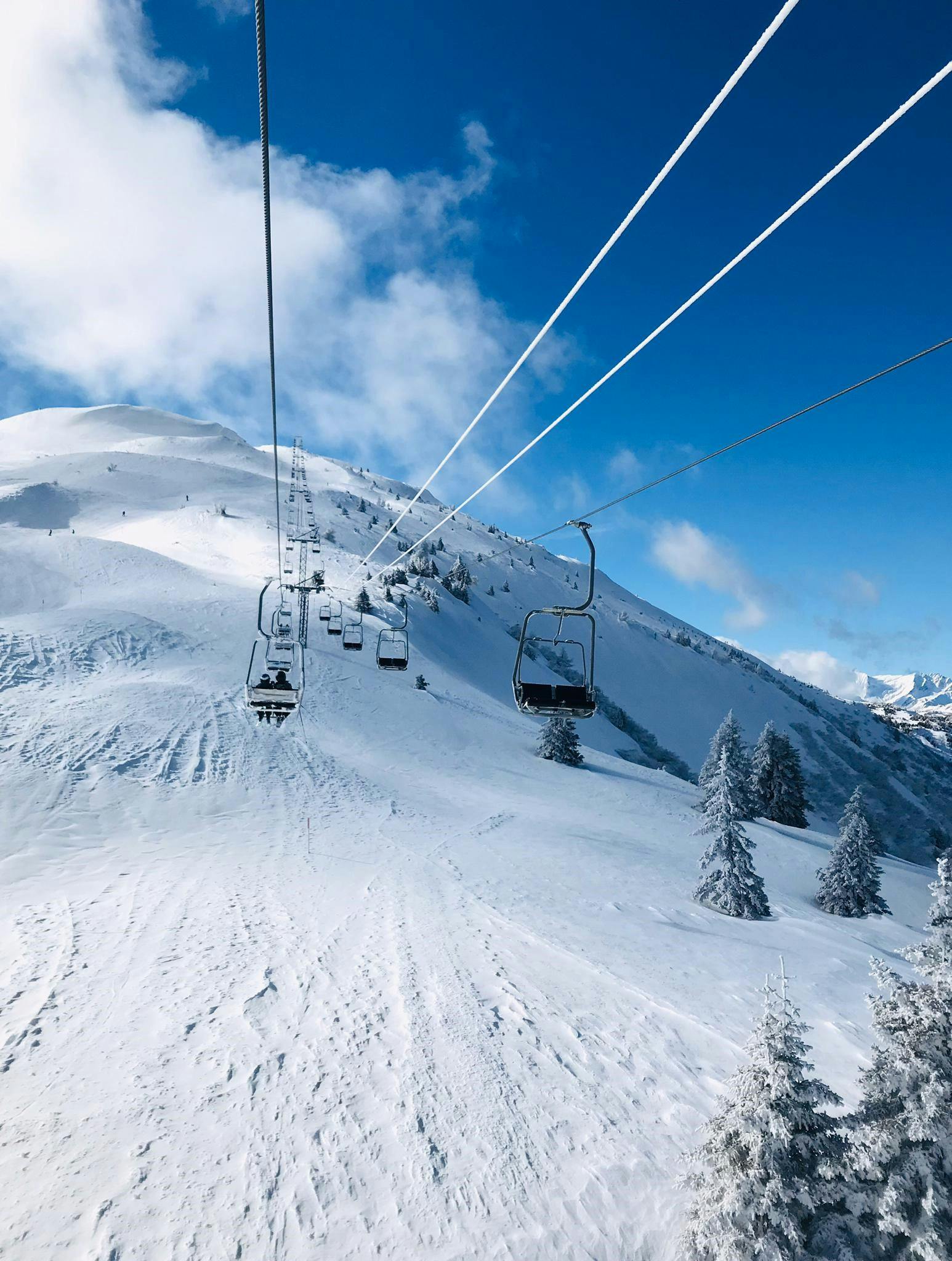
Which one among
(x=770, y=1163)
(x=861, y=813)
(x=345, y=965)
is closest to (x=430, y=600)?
(x=861, y=813)

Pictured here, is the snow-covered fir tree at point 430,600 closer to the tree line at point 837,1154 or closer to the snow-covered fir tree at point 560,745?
the snow-covered fir tree at point 560,745

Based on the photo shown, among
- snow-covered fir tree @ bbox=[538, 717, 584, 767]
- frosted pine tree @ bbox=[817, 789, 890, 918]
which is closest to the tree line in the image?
frosted pine tree @ bbox=[817, 789, 890, 918]

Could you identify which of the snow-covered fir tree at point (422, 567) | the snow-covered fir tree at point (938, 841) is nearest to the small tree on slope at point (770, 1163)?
the snow-covered fir tree at point (938, 841)

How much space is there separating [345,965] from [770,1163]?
9280mm

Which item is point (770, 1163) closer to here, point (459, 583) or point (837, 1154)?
point (837, 1154)

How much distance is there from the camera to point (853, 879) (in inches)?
1060

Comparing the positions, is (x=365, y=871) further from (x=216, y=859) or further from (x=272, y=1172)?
(x=272, y=1172)

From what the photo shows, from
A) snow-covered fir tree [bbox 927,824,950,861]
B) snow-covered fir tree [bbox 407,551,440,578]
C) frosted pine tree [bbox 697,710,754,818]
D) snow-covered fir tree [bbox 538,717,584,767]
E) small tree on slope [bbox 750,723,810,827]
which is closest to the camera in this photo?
frosted pine tree [bbox 697,710,754,818]

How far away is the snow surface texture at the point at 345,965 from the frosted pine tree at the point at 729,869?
1.18 m

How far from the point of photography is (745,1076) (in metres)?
7.09

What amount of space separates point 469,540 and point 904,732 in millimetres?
98668

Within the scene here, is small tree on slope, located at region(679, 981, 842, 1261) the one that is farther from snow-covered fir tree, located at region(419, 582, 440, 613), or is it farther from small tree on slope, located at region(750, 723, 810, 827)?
snow-covered fir tree, located at region(419, 582, 440, 613)

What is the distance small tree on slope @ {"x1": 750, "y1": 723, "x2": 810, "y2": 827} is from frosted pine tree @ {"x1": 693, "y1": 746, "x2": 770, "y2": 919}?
2248cm

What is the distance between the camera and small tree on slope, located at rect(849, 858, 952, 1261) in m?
6.39
